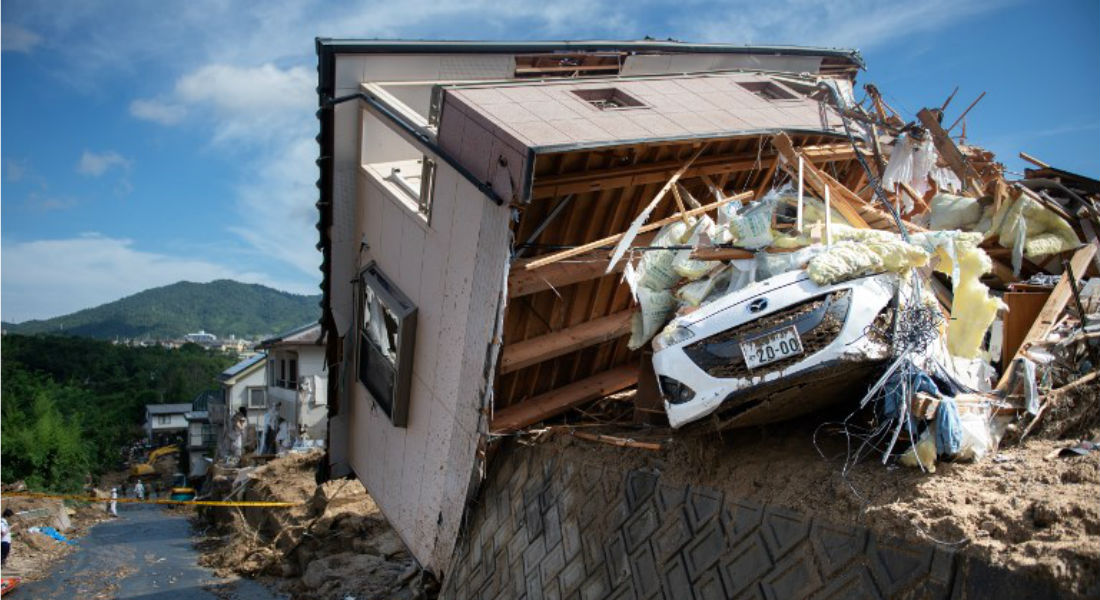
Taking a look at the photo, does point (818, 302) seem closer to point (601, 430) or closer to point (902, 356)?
point (902, 356)

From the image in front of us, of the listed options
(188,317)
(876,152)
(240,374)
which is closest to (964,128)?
(876,152)

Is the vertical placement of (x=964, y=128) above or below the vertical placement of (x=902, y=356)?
above

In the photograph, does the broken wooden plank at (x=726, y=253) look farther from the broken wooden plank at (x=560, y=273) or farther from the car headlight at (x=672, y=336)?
the broken wooden plank at (x=560, y=273)

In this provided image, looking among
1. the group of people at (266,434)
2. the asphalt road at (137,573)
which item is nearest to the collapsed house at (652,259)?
the asphalt road at (137,573)

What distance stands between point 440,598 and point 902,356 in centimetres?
528

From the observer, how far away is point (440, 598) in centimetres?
862

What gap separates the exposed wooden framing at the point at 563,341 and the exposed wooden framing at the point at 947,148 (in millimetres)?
3355

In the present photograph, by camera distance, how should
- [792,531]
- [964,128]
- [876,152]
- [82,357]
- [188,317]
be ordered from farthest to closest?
1. [188,317]
2. [82,357]
3. [964,128]
4. [876,152]
5. [792,531]

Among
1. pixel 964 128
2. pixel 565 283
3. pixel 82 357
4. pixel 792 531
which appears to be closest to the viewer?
pixel 792 531

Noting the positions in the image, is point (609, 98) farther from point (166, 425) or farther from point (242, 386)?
point (166, 425)

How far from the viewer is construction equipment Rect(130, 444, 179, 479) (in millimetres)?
40644

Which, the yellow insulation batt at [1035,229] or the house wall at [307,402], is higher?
the yellow insulation batt at [1035,229]

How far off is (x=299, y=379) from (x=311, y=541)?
Answer: 16806 millimetres

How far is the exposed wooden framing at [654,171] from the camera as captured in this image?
704cm
